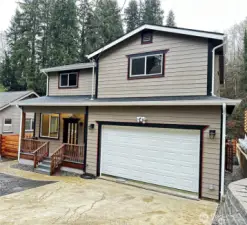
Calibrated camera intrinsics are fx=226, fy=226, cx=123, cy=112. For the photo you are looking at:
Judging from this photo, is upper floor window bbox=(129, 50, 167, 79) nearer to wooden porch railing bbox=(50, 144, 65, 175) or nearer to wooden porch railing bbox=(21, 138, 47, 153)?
wooden porch railing bbox=(50, 144, 65, 175)

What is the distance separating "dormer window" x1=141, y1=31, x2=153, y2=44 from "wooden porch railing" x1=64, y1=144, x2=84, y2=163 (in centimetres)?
506

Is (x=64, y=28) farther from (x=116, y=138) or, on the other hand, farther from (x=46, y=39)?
(x=116, y=138)

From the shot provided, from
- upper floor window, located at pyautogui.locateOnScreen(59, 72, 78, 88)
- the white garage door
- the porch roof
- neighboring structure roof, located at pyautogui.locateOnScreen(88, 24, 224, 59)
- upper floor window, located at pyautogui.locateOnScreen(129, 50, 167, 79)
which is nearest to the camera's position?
the porch roof

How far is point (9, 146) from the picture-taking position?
41.8ft

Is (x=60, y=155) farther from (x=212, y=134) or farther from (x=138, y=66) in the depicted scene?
(x=212, y=134)

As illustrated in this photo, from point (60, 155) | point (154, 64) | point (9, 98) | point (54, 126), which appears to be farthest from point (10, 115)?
point (154, 64)

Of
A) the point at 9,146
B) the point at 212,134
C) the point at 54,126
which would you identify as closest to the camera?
the point at 212,134

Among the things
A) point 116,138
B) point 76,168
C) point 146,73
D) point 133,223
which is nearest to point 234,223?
point 133,223

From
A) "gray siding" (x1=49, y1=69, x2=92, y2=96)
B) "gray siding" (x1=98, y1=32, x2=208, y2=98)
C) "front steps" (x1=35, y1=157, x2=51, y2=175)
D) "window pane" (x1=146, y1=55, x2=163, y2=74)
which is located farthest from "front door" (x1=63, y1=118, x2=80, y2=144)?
"window pane" (x1=146, y1=55, x2=163, y2=74)

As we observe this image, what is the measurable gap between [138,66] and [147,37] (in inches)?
47.8

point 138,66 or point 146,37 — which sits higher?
point 146,37

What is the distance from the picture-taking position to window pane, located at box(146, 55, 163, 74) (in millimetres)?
8633

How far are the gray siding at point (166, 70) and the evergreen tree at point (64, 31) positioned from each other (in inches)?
680

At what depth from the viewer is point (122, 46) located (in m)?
9.55
